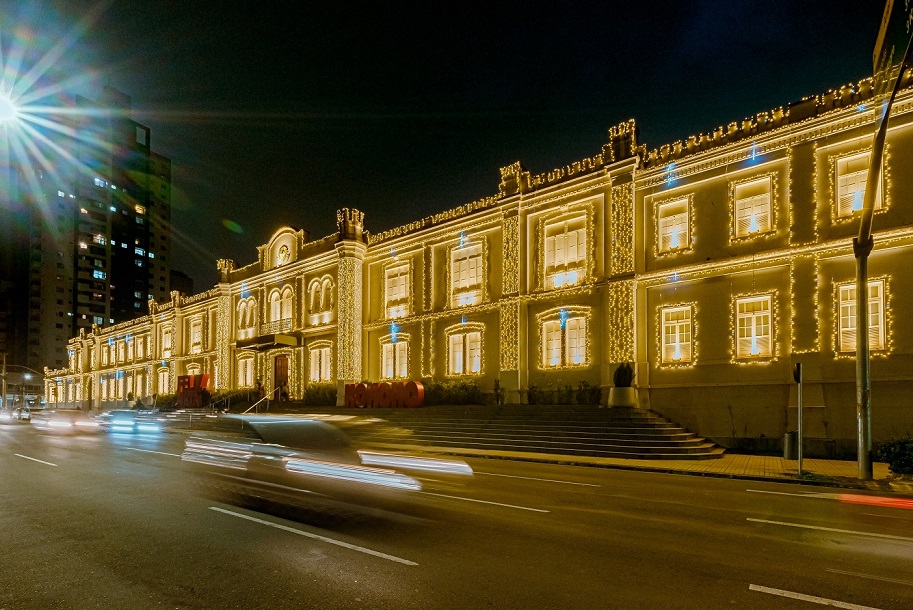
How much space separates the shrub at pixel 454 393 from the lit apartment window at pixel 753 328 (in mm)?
11810

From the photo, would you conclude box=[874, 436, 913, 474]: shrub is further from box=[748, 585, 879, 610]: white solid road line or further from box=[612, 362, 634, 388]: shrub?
box=[748, 585, 879, 610]: white solid road line

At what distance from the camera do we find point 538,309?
26.4m

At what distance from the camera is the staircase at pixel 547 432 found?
1847cm

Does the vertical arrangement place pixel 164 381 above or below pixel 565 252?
A: below

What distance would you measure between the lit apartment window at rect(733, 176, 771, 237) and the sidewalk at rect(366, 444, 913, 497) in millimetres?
8001

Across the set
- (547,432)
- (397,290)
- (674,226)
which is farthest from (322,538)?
(397,290)

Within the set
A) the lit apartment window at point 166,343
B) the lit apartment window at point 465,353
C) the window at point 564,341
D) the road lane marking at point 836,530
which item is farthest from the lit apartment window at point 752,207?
the lit apartment window at point 166,343

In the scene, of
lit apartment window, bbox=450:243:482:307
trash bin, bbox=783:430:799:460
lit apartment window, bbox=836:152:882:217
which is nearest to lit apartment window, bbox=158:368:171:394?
lit apartment window, bbox=450:243:482:307

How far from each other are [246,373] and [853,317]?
3722 cm

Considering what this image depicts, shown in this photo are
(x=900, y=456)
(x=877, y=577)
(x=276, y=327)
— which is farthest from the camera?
(x=276, y=327)

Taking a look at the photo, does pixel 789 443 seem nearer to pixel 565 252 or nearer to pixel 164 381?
pixel 565 252

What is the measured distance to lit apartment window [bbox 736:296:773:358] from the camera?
20.0 metres

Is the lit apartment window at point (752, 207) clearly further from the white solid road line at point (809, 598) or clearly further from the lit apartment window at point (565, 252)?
the white solid road line at point (809, 598)

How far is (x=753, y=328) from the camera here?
66.8ft
